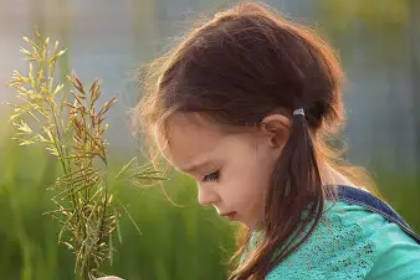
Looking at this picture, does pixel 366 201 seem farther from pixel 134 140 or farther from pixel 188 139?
pixel 134 140

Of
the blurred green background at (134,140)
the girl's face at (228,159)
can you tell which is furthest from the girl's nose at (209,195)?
the blurred green background at (134,140)

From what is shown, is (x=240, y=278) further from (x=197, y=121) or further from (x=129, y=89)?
(x=129, y=89)

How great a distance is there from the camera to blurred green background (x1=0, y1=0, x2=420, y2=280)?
1.95m

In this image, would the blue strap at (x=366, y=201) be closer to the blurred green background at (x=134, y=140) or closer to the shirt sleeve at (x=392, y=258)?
the shirt sleeve at (x=392, y=258)

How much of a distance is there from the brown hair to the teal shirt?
0.02m

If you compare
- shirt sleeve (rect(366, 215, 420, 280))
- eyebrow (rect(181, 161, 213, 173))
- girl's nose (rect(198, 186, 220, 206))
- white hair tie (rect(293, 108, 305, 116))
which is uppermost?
white hair tie (rect(293, 108, 305, 116))

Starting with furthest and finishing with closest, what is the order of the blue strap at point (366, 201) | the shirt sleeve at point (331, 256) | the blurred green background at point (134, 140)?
→ the blurred green background at point (134, 140) → the blue strap at point (366, 201) → the shirt sleeve at point (331, 256)

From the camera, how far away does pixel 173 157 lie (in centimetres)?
133

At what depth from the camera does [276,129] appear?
52.0 inches

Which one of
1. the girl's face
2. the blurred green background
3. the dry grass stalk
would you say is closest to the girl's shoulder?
the girl's face

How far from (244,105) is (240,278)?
236 millimetres

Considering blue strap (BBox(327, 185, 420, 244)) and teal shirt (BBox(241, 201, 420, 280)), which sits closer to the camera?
teal shirt (BBox(241, 201, 420, 280))

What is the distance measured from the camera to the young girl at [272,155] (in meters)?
1.26

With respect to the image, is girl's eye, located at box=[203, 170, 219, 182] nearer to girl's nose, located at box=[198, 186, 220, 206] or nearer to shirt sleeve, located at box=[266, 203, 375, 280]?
girl's nose, located at box=[198, 186, 220, 206]
